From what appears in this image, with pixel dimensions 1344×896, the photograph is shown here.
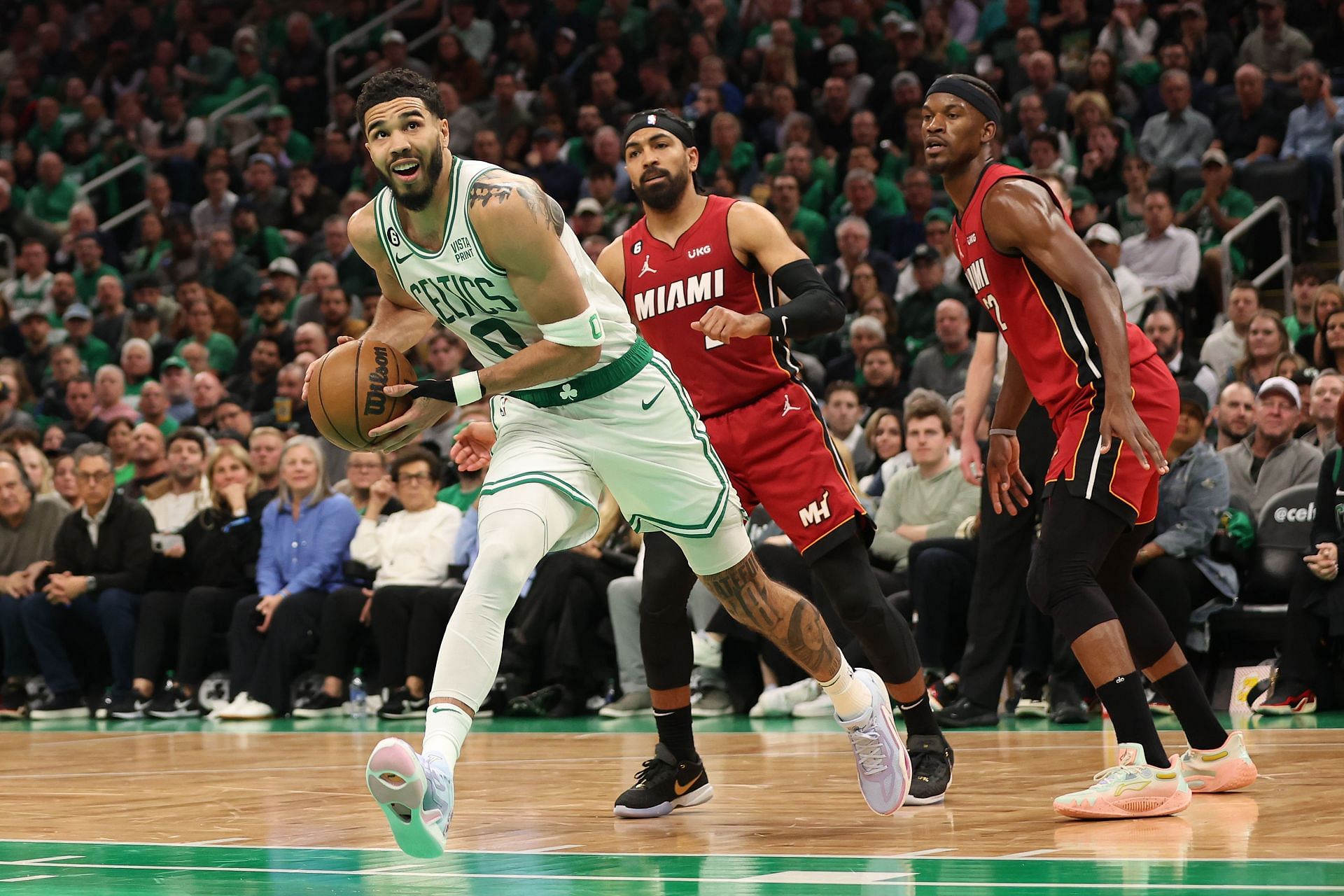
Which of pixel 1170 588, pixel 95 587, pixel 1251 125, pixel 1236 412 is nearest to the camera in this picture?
pixel 1170 588

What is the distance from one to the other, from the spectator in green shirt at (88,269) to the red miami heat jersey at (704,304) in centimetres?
1264

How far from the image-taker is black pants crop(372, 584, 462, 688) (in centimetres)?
1045

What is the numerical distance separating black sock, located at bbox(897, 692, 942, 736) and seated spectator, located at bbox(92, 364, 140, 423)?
986 cm

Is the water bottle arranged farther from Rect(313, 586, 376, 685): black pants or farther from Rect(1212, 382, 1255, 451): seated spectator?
Rect(1212, 382, 1255, 451): seated spectator

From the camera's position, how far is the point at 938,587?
9188mm

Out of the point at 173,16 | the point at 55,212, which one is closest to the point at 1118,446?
the point at 55,212

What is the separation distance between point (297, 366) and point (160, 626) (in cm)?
236


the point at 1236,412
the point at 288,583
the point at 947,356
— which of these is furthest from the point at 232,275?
the point at 1236,412

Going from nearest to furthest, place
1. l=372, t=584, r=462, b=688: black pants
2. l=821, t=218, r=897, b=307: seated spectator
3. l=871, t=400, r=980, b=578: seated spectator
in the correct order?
l=871, t=400, r=980, b=578: seated spectator, l=372, t=584, r=462, b=688: black pants, l=821, t=218, r=897, b=307: seated spectator

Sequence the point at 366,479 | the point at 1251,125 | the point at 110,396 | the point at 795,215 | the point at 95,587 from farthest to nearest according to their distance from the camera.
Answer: the point at 110,396
the point at 795,215
the point at 1251,125
the point at 95,587
the point at 366,479

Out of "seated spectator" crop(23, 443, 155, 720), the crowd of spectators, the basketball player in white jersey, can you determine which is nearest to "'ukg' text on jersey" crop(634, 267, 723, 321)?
the basketball player in white jersey

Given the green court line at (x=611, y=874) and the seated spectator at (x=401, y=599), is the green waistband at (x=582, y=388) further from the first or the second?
the seated spectator at (x=401, y=599)

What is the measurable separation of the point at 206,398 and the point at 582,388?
9.50 meters

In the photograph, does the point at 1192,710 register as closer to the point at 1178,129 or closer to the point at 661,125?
the point at 661,125
